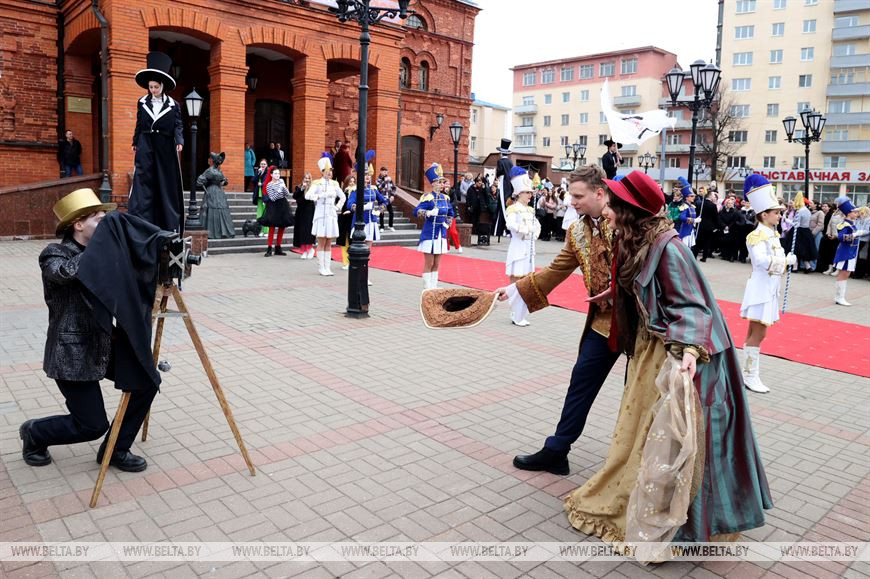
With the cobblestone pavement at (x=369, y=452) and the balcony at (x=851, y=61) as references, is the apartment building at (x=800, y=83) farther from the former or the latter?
the cobblestone pavement at (x=369, y=452)

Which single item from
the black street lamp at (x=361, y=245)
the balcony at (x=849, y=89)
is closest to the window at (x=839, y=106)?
the balcony at (x=849, y=89)

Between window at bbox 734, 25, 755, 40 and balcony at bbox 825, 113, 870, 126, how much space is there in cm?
1207

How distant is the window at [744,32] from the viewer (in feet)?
225

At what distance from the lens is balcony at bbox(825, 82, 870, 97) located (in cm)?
6041

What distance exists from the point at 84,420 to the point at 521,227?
22.6 ft

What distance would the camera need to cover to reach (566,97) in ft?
286

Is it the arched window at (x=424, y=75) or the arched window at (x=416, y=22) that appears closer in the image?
the arched window at (x=416, y=22)

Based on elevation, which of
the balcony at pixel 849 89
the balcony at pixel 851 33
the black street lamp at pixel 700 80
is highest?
the balcony at pixel 851 33

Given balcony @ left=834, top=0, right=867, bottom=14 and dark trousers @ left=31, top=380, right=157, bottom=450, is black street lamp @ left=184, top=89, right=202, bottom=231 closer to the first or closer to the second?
dark trousers @ left=31, top=380, right=157, bottom=450

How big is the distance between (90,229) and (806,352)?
28.8 feet

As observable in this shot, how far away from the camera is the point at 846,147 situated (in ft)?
202

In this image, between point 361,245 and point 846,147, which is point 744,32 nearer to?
point 846,147

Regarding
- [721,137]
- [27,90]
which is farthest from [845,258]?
[721,137]

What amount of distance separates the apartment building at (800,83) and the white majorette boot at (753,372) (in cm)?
6320
